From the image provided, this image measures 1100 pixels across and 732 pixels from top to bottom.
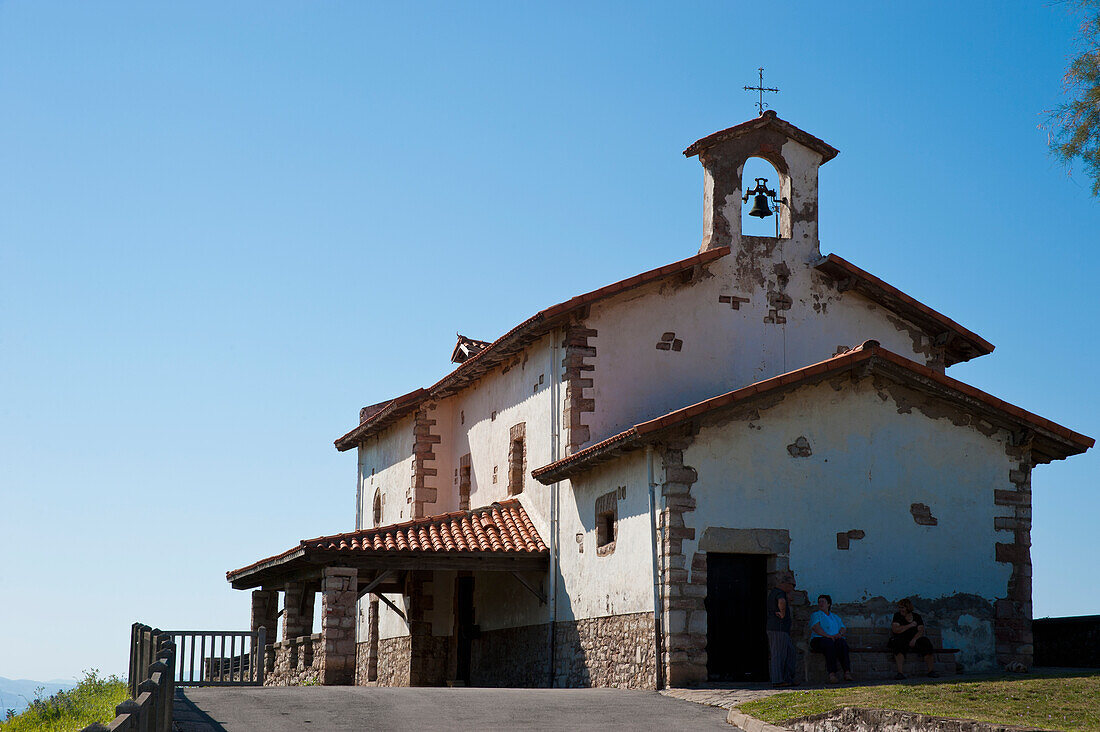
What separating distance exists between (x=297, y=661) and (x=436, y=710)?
8.52 m

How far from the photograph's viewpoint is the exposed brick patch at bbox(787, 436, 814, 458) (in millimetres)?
17109

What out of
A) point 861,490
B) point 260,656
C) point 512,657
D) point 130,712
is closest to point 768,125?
point 861,490

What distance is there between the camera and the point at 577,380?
19.8m

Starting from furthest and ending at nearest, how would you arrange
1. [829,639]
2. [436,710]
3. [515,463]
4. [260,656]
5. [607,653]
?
1. [260,656]
2. [515,463]
3. [607,653]
4. [829,639]
5. [436,710]

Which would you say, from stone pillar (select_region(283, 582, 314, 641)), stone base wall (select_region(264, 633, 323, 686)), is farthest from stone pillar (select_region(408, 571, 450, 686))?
stone base wall (select_region(264, 633, 323, 686))

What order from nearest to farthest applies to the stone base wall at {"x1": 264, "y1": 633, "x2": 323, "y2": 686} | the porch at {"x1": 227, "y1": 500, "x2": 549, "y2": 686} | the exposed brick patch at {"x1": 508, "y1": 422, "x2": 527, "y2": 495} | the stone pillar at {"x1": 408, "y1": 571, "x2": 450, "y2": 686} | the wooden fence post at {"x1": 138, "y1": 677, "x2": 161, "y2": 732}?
the wooden fence post at {"x1": 138, "y1": 677, "x2": 161, "y2": 732}
the porch at {"x1": 227, "y1": 500, "x2": 549, "y2": 686}
the stone base wall at {"x1": 264, "y1": 633, "x2": 323, "y2": 686}
the exposed brick patch at {"x1": 508, "y1": 422, "x2": 527, "y2": 495}
the stone pillar at {"x1": 408, "y1": 571, "x2": 450, "y2": 686}

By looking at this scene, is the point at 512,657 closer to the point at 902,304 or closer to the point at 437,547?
the point at 437,547

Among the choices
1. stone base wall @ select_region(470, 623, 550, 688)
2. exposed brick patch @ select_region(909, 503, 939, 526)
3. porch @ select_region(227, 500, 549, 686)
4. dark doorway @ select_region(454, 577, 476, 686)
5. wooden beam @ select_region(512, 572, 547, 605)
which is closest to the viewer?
exposed brick patch @ select_region(909, 503, 939, 526)

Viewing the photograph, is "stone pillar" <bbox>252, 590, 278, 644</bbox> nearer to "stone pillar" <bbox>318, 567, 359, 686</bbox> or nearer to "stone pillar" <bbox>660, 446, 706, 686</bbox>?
"stone pillar" <bbox>318, 567, 359, 686</bbox>

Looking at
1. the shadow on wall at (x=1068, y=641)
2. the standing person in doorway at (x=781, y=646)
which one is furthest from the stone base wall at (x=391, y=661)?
the shadow on wall at (x=1068, y=641)

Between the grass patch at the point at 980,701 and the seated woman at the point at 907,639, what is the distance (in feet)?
5.99

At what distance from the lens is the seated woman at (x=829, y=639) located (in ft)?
53.3

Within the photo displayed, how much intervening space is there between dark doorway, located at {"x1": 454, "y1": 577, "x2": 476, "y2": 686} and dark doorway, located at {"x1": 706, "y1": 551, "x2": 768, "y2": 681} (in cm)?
755

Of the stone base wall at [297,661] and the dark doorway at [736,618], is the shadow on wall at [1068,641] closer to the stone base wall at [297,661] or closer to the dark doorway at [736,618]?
the dark doorway at [736,618]
